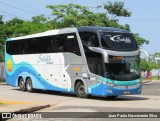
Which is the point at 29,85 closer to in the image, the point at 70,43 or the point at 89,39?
the point at 70,43

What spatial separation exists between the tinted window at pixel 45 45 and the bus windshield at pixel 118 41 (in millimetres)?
1843

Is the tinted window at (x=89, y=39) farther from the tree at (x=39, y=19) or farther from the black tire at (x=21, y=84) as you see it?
the tree at (x=39, y=19)

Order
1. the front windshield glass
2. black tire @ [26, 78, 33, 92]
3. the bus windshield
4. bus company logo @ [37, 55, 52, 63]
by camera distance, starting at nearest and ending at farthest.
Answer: the front windshield glass, the bus windshield, bus company logo @ [37, 55, 52, 63], black tire @ [26, 78, 33, 92]

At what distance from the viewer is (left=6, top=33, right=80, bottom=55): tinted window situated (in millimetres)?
23484

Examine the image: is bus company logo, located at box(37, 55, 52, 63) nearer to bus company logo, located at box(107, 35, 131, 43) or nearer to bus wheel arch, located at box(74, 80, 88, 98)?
bus wheel arch, located at box(74, 80, 88, 98)

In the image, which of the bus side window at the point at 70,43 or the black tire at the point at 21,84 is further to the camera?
the black tire at the point at 21,84

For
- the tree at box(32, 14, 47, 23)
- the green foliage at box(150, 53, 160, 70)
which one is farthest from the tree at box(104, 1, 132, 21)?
the green foliage at box(150, 53, 160, 70)

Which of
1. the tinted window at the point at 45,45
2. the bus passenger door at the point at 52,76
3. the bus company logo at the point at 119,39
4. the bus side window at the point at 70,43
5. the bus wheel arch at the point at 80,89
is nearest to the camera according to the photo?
the bus company logo at the point at 119,39

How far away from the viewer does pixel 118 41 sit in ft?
72.5

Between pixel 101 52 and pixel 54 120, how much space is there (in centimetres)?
870

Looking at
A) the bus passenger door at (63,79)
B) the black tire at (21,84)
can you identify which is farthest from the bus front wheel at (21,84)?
the bus passenger door at (63,79)

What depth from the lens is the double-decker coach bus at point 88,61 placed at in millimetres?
21562

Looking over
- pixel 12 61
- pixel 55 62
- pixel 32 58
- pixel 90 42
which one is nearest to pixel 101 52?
pixel 90 42

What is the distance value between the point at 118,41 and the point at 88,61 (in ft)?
6.07
